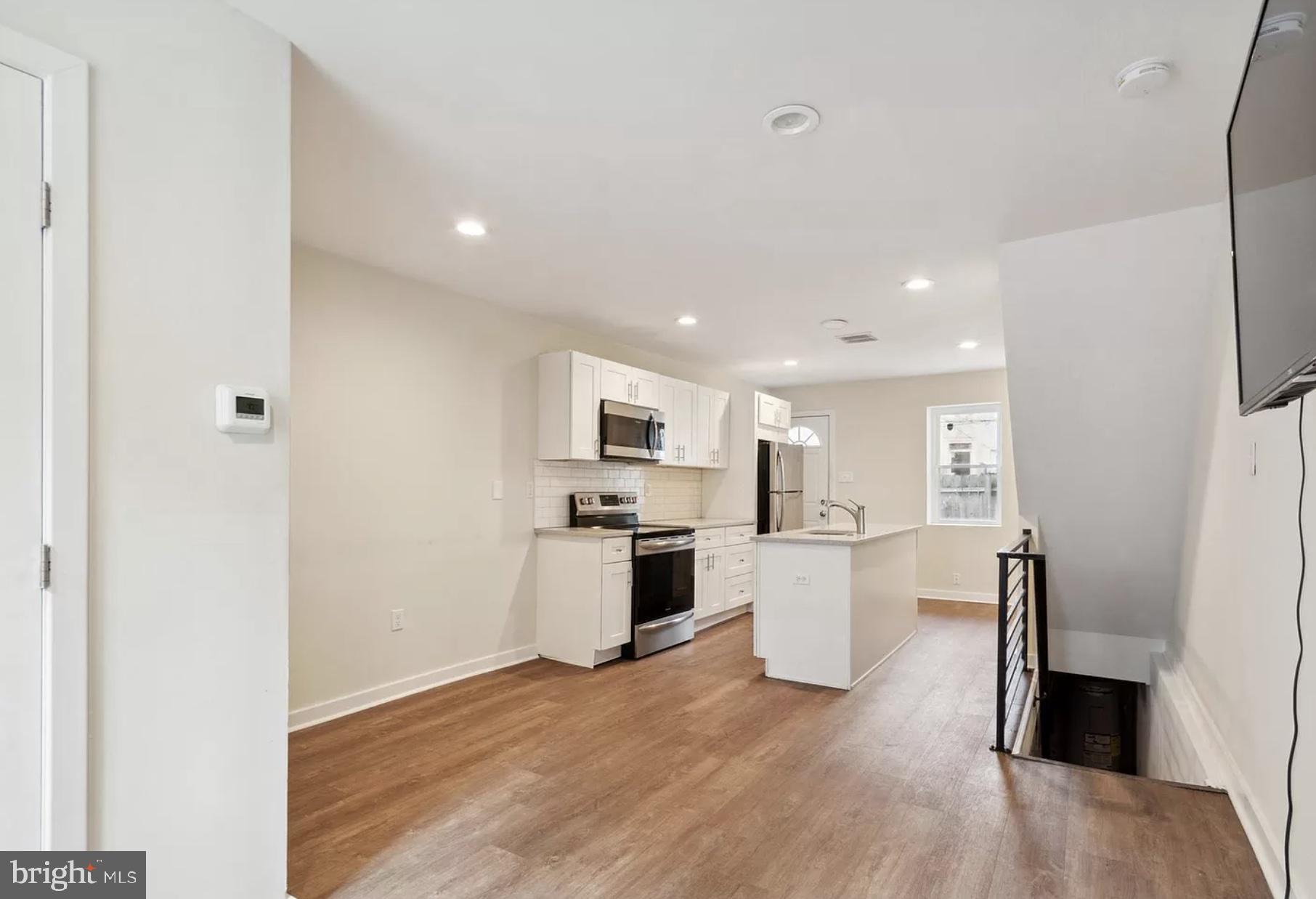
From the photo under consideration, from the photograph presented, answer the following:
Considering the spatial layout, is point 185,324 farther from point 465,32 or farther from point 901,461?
point 901,461

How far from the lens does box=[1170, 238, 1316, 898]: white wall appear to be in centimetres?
185

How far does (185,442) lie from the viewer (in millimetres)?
1628

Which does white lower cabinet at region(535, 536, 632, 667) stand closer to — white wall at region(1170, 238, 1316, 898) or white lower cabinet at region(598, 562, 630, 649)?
white lower cabinet at region(598, 562, 630, 649)

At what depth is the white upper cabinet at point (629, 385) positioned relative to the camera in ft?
16.4

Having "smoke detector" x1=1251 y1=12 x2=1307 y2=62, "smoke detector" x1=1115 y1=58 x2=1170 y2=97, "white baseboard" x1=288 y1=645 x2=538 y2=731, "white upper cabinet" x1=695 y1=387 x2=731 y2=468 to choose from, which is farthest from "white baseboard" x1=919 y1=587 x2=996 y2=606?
"smoke detector" x1=1251 y1=12 x2=1307 y2=62

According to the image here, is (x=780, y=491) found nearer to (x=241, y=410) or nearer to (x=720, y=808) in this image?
(x=720, y=808)

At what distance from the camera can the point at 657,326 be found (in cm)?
505

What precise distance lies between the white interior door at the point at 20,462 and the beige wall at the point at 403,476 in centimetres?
205

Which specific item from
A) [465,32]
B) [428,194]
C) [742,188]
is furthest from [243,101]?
[742,188]

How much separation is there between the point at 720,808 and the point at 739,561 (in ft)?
12.2

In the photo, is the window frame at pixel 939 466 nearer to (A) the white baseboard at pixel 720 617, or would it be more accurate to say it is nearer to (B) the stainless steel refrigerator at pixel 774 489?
(B) the stainless steel refrigerator at pixel 774 489

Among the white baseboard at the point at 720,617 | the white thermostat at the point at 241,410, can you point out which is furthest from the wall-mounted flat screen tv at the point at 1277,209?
the white baseboard at the point at 720,617

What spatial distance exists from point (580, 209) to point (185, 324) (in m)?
1.72

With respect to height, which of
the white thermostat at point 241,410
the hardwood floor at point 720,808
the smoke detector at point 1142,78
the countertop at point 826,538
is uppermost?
the smoke detector at point 1142,78
